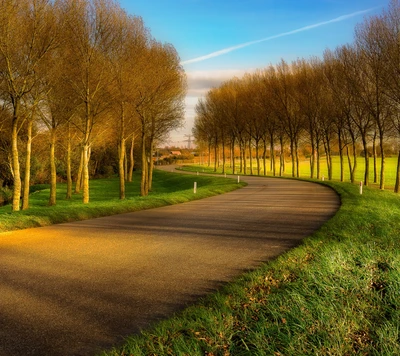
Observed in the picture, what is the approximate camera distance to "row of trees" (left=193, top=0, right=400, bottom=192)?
1032 inches

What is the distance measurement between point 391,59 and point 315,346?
89.1ft

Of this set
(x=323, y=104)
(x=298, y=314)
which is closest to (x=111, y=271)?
(x=298, y=314)

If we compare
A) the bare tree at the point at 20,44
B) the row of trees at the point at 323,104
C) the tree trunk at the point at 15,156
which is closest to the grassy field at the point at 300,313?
the tree trunk at the point at 15,156

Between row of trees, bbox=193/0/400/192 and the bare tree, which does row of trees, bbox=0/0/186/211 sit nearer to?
the bare tree

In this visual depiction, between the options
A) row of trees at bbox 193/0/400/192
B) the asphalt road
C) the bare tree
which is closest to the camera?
the asphalt road

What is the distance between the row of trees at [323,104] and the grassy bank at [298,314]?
2437 cm

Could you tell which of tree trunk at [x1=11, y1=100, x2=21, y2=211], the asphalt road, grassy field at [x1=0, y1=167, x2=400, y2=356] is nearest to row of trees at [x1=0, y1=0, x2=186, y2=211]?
tree trunk at [x1=11, y1=100, x2=21, y2=211]

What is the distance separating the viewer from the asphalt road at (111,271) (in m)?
3.82

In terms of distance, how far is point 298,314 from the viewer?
3.87 metres

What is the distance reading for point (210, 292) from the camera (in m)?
4.90

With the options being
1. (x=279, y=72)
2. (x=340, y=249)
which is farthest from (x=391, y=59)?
(x=340, y=249)

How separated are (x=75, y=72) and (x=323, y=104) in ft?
90.4

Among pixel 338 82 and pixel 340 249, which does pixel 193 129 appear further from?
pixel 340 249

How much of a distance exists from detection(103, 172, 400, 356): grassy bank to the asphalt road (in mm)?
476
